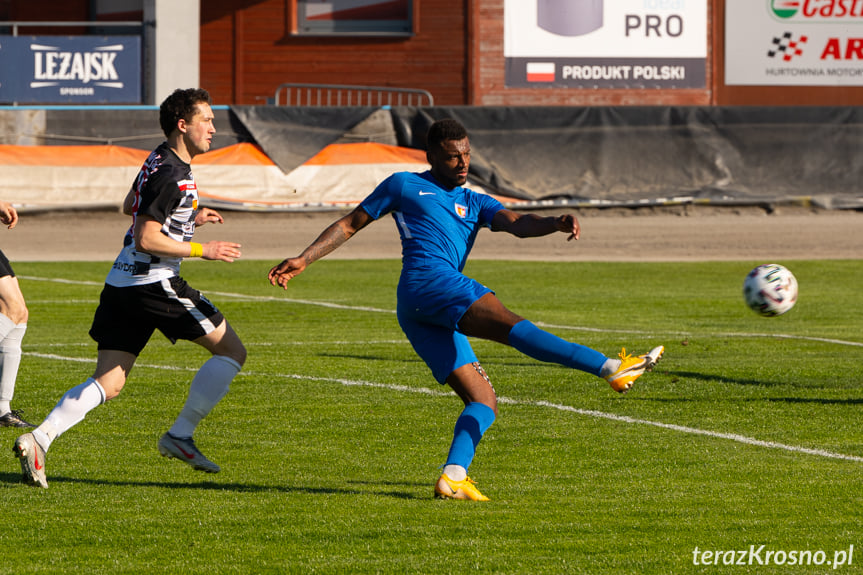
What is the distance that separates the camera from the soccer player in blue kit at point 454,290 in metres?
6.67

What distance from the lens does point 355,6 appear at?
30797mm

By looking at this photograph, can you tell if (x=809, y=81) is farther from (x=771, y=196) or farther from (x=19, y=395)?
(x=19, y=395)

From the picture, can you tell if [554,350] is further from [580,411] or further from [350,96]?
[350,96]

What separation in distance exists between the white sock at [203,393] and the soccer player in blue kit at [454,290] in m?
0.66

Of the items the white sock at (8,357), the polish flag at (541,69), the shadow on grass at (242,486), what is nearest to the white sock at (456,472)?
the shadow on grass at (242,486)

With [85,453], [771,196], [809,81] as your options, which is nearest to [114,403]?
[85,453]

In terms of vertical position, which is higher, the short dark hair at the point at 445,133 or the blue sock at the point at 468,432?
the short dark hair at the point at 445,133

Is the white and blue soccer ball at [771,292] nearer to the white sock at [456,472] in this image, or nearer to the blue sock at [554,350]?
the blue sock at [554,350]

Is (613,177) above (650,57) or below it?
below

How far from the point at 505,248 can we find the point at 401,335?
1127 cm

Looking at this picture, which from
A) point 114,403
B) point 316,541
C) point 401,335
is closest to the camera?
point 316,541

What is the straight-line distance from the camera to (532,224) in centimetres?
716

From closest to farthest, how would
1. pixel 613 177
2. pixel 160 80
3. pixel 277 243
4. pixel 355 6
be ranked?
1. pixel 277 243
2. pixel 613 177
3. pixel 160 80
4. pixel 355 6

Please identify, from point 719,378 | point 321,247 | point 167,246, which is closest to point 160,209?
point 167,246
